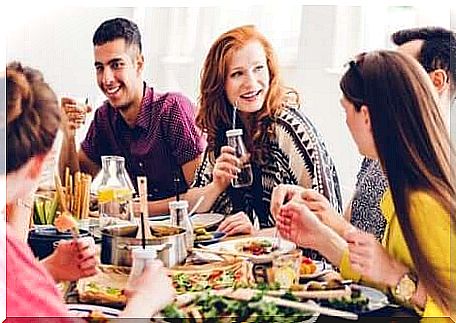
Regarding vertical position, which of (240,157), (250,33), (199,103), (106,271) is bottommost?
(106,271)

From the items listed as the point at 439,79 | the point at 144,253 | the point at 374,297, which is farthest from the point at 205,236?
the point at 439,79

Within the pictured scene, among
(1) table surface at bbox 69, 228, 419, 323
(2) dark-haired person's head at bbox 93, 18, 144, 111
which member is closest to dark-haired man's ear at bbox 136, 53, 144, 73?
(2) dark-haired person's head at bbox 93, 18, 144, 111

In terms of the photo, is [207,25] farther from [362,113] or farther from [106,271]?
[106,271]

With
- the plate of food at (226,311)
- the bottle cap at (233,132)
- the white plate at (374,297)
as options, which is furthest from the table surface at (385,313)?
the bottle cap at (233,132)

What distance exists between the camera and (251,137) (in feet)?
5.06

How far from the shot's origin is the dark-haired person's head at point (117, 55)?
5.00 ft

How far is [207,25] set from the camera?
60.0 inches

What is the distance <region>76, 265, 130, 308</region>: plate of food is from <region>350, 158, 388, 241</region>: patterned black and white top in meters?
0.46

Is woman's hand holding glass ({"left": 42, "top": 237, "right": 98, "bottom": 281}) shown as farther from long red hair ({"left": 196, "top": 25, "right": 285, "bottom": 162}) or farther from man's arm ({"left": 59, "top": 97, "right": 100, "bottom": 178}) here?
long red hair ({"left": 196, "top": 25, "right": 285, "bottom": 162})

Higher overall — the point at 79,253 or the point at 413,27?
the point at 413,27

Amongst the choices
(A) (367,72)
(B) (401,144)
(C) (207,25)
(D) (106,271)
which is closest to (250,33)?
(C) (207,25)

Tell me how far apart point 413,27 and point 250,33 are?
0.32 meters

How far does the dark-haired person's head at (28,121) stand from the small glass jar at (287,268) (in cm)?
49

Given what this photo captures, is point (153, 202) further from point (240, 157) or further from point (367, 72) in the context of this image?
point (367, 72)
